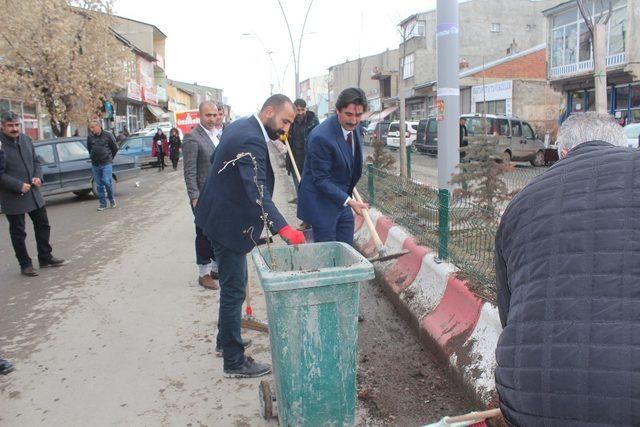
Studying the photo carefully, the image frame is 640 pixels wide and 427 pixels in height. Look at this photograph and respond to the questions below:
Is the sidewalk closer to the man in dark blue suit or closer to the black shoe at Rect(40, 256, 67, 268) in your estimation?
the black shoe at Rect(40, 256, 67, 268)

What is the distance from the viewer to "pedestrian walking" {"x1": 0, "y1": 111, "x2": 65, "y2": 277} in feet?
20.1

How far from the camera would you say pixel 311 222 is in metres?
4.41

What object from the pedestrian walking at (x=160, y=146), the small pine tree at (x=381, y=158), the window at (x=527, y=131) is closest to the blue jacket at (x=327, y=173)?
the small pine tree at (x=381, y=158)

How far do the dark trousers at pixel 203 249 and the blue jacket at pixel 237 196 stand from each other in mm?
1934

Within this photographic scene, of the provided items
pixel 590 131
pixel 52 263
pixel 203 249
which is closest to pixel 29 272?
pixel 52 263

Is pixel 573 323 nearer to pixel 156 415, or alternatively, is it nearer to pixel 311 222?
pixel 156 415

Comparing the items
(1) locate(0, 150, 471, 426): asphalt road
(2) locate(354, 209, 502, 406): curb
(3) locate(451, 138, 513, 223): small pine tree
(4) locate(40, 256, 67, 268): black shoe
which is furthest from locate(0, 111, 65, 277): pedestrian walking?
(3) locate(451, 138, 513, 223): small pine tree

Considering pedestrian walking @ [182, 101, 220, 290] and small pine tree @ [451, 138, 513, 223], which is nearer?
pedestrian walking @ [182, 101, 220, 290]

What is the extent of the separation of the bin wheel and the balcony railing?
24.5 metres

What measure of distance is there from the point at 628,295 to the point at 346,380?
70.5 inches

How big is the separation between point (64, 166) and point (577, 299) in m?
12.9

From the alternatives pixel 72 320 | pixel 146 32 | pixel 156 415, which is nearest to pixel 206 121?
pixel 72 320

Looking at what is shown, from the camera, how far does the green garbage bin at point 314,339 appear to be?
274cm

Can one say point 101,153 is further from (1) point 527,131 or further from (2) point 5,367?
(1) point 527,131
